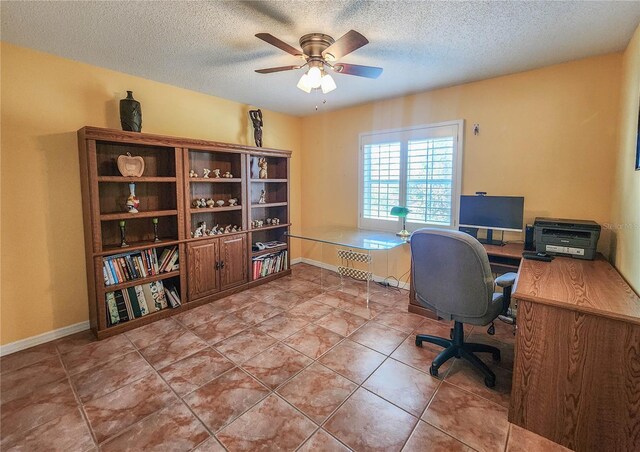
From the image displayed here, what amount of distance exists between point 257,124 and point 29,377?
3386 mm

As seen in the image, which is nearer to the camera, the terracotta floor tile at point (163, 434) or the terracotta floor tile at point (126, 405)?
the terracotta floor tile at point (163, 434)

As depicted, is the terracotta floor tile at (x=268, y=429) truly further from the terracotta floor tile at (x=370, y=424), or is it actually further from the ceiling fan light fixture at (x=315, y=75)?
the ceiling fan light fixture at (x=315, y=75)

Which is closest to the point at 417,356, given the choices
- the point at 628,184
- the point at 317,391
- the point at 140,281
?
the point at 317,391

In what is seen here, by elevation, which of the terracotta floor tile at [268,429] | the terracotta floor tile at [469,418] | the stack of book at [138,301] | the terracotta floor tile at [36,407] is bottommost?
the terracotta floor tile at [36,407]

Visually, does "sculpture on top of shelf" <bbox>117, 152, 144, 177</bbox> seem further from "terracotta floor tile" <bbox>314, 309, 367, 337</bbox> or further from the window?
the window

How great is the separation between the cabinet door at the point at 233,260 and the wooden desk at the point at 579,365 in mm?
2956

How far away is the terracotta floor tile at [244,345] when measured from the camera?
2377 millimetres

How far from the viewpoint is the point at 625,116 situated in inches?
88.2

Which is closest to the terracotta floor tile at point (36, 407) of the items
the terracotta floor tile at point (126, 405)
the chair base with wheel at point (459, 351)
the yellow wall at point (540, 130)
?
the terracotta floor tile at point (126, 405)

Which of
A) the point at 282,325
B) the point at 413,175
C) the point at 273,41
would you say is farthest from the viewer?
the point at 413,175

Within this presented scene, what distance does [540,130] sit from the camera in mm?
2824

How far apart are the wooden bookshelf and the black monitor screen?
96.5 inches

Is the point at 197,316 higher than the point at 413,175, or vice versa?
the point at 413,175

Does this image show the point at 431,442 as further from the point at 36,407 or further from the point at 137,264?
the point at 137,264
